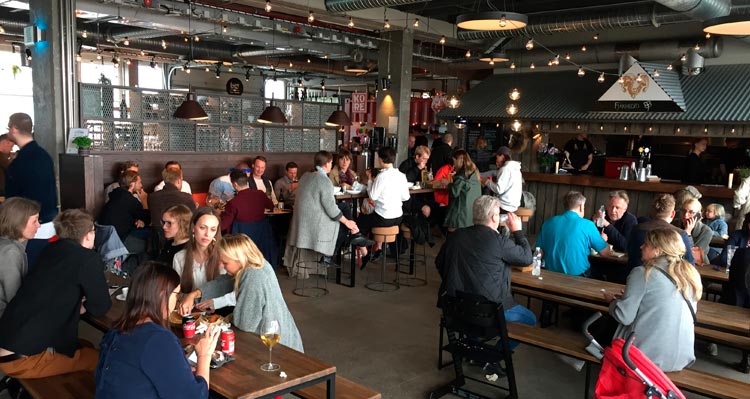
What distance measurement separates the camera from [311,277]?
786 centimetres

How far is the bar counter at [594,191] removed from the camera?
10055mm

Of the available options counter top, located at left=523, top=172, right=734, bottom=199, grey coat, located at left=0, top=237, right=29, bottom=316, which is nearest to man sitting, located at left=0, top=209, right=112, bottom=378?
grey coat, located at left=0, top=237, right=29, bottom=316

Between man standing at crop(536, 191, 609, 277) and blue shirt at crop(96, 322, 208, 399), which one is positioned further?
man standing at crop(536, 191, 609, 277)

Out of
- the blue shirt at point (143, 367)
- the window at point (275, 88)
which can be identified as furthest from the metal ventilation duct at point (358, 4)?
the window at point (275, 88)

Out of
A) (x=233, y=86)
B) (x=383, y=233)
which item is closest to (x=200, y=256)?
(x=383, y=233)

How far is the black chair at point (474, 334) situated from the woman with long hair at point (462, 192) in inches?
149

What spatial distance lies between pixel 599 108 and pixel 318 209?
23.2 feet

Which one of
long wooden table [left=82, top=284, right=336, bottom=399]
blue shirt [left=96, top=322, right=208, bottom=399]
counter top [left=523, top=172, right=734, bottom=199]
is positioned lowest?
long wooden table [left=82, top=284, right=336, bottom=399]

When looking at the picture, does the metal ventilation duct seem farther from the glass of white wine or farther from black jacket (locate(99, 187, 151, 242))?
the glass of white wine

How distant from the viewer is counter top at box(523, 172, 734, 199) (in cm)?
993

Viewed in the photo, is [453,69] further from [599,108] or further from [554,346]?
[554,346]

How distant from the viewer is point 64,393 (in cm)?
321

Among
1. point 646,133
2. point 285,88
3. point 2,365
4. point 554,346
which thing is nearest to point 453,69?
point 646,133

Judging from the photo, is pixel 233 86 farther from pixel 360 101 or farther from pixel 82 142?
pixel 82 142
